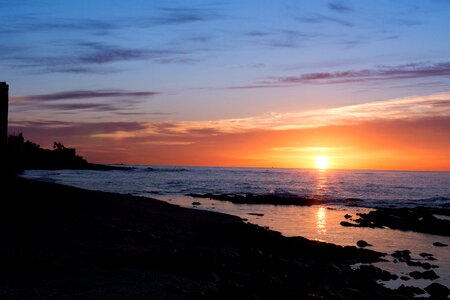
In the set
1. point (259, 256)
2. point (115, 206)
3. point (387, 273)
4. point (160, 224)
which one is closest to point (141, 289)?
point (259, 256)

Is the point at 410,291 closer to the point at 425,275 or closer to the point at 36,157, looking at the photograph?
the point at 425,275

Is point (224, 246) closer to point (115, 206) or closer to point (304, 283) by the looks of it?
point (304, 283)

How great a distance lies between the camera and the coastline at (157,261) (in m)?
10.4

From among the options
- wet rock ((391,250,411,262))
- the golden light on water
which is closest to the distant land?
the golden light on water

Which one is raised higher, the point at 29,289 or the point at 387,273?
the point at 29,289

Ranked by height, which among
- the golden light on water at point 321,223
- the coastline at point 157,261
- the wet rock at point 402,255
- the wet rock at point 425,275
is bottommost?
the golden light on water at point 321,223

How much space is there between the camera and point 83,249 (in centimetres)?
1352

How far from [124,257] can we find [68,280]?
281 cm

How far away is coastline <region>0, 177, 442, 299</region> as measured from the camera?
34.2 feet

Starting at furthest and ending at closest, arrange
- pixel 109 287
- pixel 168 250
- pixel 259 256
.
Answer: pixel 259 256
pixel 168 250
pixel 109 287

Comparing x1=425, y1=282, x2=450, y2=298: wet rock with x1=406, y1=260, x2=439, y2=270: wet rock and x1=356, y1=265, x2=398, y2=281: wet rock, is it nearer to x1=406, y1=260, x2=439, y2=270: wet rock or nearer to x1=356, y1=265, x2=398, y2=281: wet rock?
x1=356, y1=265, x2=398, y2=281: wet rock

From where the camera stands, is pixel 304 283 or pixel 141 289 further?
pixel 304 283

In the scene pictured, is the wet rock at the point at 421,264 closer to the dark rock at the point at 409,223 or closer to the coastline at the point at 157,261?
the coastline at the point at 157,261

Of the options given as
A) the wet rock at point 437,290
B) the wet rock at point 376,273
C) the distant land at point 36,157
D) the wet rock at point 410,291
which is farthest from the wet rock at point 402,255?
the distant land at point 36,157
